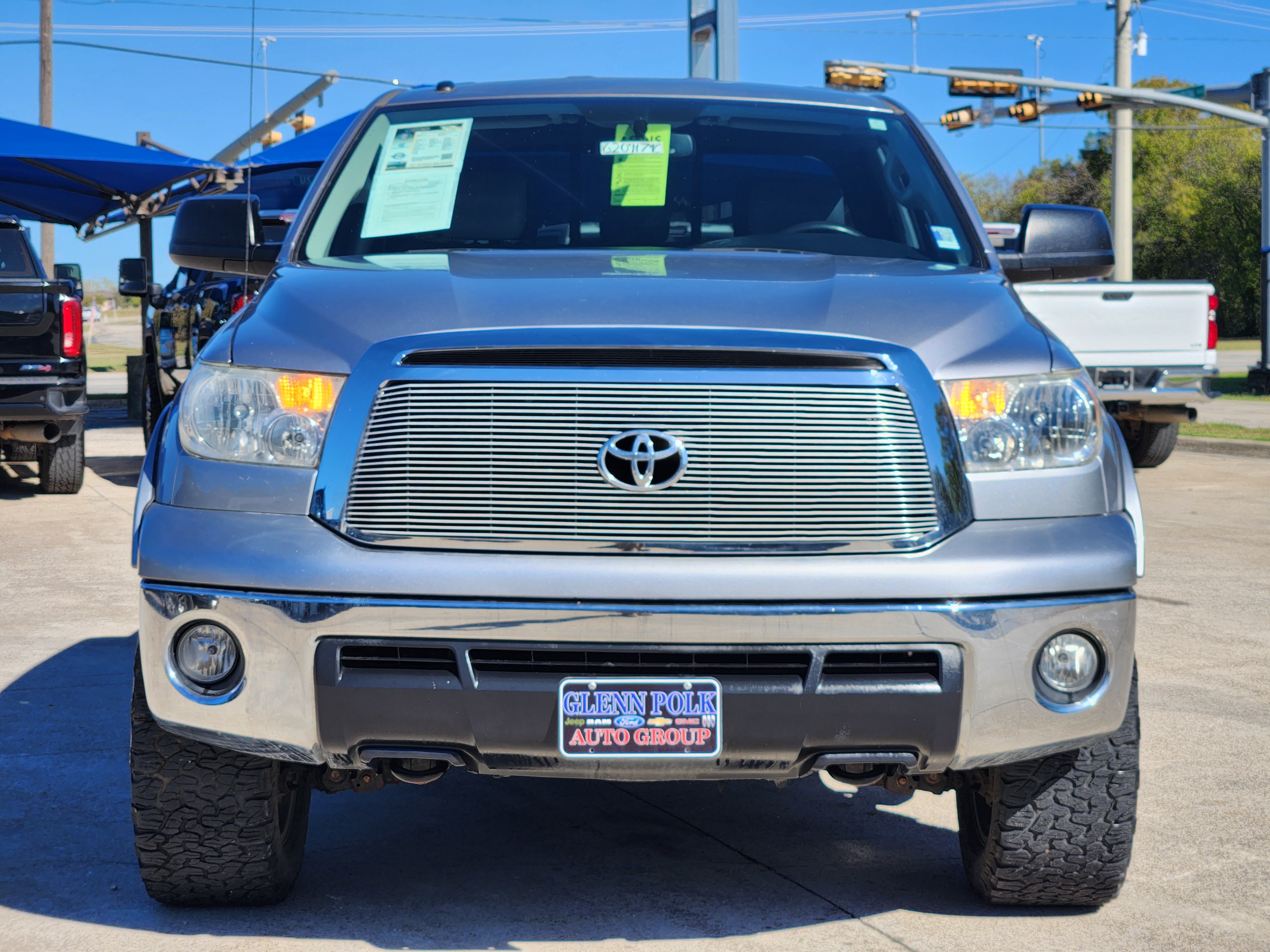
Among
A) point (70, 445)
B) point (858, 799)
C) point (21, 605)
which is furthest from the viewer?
point (70, 445)

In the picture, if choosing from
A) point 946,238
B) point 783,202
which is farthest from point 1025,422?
point 783,202

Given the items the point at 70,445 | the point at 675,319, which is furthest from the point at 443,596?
the point at 70,445

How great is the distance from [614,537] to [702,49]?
28.4 ft

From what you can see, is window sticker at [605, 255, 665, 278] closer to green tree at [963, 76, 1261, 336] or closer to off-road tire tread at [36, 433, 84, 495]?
off-road tire tread at [36, 433, 84, 495]

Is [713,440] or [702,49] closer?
[713,440]

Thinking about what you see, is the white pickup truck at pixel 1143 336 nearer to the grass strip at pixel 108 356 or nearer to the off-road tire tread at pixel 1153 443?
the off-road tire tread at pixel 1153 443

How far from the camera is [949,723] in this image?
2.72 meters

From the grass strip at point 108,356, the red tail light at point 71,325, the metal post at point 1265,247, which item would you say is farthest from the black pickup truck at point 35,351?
the grass strip at point 108,356

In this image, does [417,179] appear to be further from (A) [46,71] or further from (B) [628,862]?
(A) [46,71]

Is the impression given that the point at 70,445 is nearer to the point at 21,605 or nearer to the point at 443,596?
the point at 21,605

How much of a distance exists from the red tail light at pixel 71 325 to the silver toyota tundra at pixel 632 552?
7490 mm

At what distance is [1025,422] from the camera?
2883 mm

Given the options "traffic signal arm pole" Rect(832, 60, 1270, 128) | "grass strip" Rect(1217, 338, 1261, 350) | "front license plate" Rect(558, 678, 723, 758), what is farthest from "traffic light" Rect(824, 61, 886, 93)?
"front license plate" Rect(558, 678, 723, 758)

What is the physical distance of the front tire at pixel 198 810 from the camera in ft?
9.86
